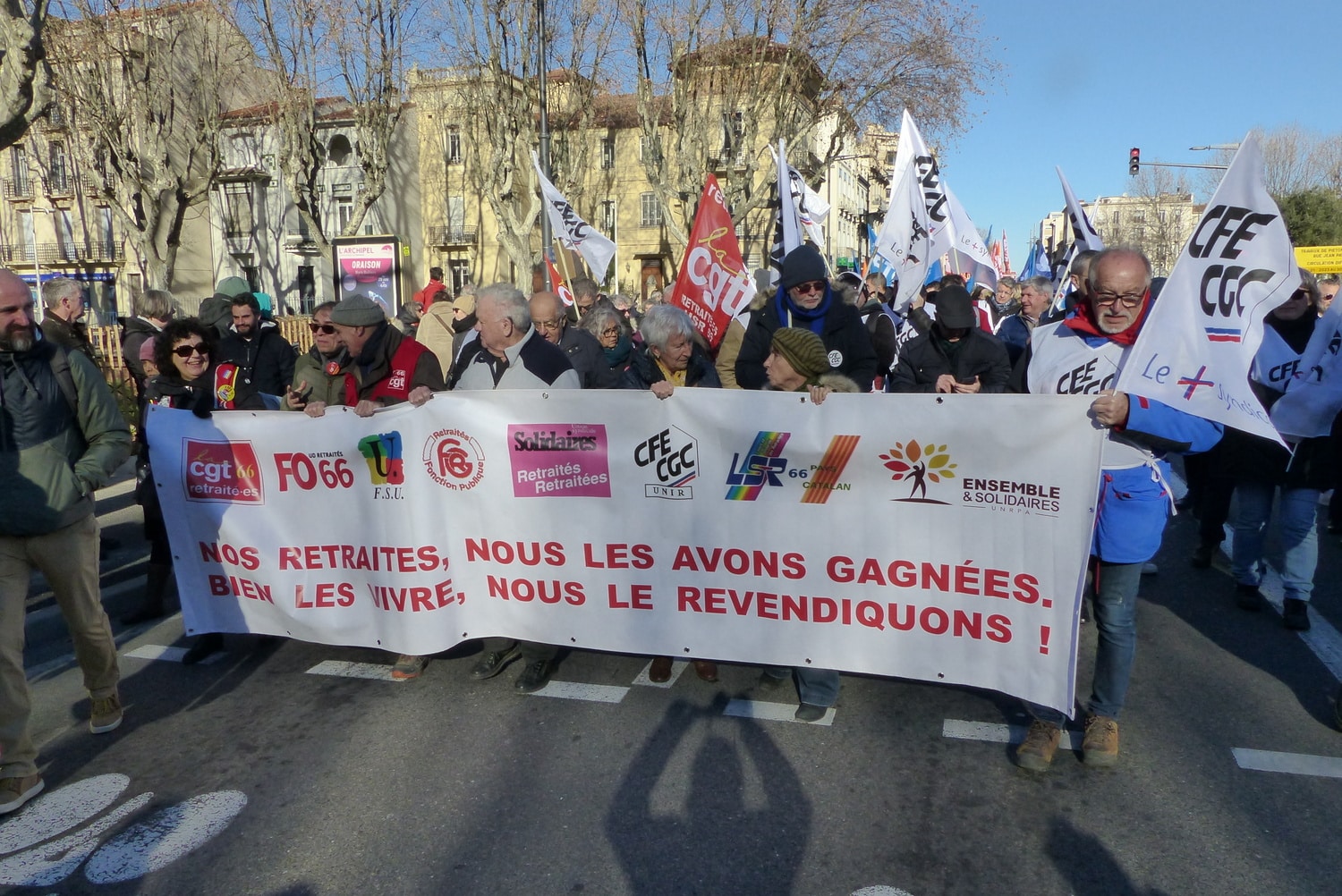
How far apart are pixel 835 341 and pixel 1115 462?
6.45ft

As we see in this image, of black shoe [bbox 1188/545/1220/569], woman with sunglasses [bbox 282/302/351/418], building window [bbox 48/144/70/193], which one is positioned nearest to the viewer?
woman with sunglasses [bbox 282/302/351/418]

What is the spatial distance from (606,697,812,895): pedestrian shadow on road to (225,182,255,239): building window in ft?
143

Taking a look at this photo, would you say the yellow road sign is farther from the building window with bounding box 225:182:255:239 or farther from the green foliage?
the building window with bounding box 225:182:255:239

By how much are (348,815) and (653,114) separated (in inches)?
1089

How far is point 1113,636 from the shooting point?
12.1ft

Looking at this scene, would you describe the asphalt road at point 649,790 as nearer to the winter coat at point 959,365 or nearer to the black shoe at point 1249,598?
the black shoe at point 1249,598

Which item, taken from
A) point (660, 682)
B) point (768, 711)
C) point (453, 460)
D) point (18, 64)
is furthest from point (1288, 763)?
point (18, 64)

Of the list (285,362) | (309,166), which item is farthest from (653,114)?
(285,362)

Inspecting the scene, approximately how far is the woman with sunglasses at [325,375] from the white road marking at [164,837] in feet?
6.62

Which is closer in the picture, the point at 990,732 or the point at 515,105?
the point at 990,732

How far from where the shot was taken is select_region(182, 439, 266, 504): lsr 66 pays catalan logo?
4660 millimetres

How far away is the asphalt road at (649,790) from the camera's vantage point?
307 cm

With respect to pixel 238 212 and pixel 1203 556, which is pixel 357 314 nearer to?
pixel 1203 556

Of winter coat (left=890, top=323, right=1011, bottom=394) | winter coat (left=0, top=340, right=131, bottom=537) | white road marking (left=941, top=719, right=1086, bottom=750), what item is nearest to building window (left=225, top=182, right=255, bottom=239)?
winter coat (left=0, top=340, right=131, bottom=537)
